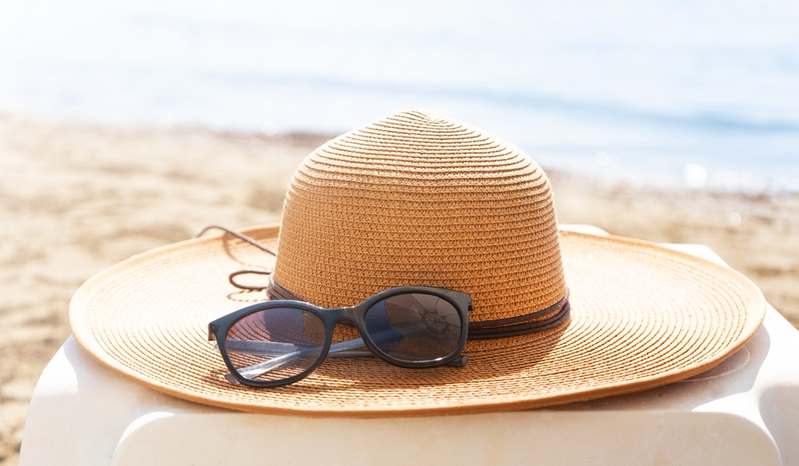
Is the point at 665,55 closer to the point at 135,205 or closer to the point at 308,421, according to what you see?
the point at 135,205

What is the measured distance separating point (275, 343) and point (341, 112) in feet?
29.7

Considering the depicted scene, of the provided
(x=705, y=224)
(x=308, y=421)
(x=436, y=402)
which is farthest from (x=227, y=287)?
(x=705, y=224)

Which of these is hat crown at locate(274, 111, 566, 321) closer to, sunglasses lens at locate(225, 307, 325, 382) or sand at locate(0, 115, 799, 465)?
sunglasses lens at locate(225, 307, 325, 382)

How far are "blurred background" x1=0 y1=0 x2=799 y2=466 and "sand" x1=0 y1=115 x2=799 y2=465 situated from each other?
0.02 meters

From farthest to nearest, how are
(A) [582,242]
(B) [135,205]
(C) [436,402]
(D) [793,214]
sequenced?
(D) [793,214]
(B) [135,205]
(A) [582,242]
(C) [436,402]

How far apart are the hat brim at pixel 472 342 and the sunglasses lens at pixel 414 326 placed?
37 millimetres

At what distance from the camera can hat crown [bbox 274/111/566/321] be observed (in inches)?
46.2

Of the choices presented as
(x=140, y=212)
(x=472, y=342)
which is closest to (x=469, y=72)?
(x=140, y=212)

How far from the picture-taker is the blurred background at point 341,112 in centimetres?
418

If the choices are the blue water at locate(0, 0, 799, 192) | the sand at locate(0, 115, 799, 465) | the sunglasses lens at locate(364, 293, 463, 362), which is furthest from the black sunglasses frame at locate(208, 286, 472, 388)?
the blue water at locate(0, 0, 799, 192)

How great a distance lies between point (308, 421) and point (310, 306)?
0.19m

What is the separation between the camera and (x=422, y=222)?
1.17 m

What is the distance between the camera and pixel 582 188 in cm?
612

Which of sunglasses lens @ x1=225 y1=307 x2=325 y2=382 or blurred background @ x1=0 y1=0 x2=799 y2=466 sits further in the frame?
blurred background @ x1=0 y1=0 x2=799 y2=466
